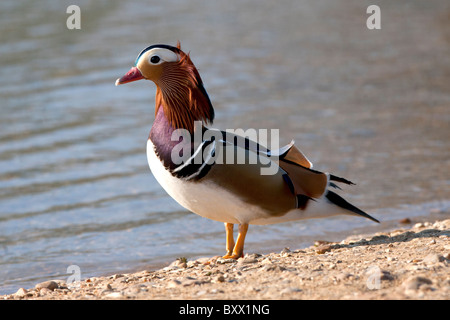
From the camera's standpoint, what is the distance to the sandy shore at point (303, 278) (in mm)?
4413

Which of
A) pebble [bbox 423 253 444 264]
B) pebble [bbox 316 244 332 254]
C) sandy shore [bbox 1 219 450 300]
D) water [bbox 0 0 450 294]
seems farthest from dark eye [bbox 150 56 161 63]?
pebble [bbox 423 253 444 264]

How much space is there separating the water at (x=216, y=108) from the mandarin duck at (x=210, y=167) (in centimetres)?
170

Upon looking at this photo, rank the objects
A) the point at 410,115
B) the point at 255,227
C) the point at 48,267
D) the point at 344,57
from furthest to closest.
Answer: the point at 344,57 → the point at 410,115 → the point at 255,227 → the point at 48,267

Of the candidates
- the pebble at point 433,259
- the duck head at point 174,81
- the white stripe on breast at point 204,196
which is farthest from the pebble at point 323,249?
the duck head at point 174,81

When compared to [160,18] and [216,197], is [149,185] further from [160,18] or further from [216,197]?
[160,18]

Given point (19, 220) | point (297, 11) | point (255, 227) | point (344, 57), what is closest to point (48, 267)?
point (19, 220)

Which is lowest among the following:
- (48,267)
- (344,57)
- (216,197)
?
(48,267)

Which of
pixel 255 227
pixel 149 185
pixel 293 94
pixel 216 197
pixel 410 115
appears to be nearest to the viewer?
pixel 216 197

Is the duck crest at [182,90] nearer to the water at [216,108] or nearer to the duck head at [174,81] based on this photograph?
the duck head at [174,81]

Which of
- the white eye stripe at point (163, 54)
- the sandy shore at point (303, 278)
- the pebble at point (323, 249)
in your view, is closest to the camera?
the sandy shore at point (303, 278)

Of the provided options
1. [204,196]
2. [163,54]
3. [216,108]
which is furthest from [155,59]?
[216,108]

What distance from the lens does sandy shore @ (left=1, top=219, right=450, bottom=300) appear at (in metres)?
4.41

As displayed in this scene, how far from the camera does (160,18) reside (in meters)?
18.4

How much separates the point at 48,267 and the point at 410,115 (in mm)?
7001
